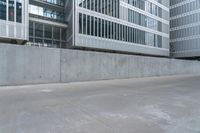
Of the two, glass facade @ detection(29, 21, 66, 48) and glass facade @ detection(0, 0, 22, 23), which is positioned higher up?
glass facade @ detection(0, 0, 22, 23)

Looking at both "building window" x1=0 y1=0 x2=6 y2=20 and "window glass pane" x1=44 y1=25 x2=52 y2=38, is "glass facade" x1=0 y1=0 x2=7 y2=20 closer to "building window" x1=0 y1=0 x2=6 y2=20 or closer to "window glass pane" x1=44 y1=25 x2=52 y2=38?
"building window" x1=0 y1=0 x2=6 y2=20

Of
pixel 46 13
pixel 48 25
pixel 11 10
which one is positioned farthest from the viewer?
pixel 46 13

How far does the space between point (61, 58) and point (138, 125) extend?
10413 mm

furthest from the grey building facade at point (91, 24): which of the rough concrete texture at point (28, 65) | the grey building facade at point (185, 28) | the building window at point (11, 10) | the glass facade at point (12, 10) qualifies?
the grey building facade at point (185, 28)

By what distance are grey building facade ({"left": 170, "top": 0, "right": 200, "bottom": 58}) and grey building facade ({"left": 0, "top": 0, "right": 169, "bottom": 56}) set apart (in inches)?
672

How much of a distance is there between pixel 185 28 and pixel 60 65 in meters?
49.0

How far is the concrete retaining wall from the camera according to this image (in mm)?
11312

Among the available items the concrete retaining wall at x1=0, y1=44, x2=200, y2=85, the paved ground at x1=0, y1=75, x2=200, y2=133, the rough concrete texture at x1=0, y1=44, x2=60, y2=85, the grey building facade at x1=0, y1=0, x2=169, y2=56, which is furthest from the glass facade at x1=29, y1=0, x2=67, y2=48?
the paved ground at x1=0, y1=75, x2=200, y2=133

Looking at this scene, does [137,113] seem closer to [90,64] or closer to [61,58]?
[61,58]

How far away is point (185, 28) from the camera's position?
5122cm

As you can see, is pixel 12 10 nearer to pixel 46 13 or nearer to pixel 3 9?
pixel 3 9

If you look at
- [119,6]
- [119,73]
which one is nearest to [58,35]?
[119,6]

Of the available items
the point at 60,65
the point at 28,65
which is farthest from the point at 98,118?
the point at 60,65

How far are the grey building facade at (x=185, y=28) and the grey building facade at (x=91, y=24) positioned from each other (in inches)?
672
